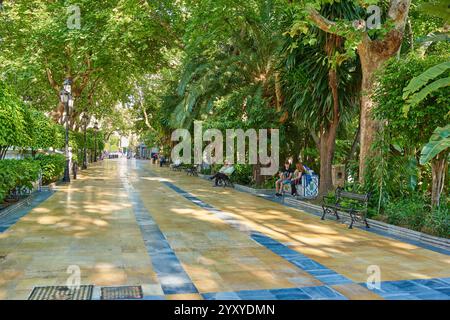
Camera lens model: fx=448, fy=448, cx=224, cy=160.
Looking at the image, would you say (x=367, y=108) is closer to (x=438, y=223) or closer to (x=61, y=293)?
(x=438, y=223)

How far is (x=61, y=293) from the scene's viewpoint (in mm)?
5254

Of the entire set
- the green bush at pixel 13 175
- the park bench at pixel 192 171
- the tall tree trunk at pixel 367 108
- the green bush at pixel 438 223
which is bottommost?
the green bush at pixel 438 223

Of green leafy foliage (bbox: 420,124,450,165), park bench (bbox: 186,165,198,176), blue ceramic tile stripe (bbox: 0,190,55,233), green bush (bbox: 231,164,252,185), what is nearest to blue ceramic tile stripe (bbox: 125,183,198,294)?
blue ceramic tile stripe (bbox: 0,190,55,233)

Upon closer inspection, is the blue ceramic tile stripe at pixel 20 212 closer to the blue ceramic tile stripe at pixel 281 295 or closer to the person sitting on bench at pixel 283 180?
the blue ceramic tile stripe at pixel 281 295

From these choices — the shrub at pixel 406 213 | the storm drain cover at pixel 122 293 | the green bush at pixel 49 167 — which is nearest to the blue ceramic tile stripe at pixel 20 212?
the green bush at pixel 49 167

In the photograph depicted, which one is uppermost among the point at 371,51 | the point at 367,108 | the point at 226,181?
the point at 371,51

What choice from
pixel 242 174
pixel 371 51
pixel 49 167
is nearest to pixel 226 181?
pixel 242 174

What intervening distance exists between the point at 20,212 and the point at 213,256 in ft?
22.9

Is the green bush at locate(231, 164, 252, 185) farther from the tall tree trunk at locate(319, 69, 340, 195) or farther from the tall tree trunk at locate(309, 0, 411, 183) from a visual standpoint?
the tall tree trunk at locate(309, 0, 411, 183)

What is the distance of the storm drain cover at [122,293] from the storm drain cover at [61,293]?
0.59 feet

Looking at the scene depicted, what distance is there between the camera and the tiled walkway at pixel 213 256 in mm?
5559

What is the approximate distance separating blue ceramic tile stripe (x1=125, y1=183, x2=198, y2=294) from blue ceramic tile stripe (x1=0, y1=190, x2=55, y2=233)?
2.81 m
